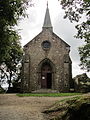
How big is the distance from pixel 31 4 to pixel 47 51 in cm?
2363

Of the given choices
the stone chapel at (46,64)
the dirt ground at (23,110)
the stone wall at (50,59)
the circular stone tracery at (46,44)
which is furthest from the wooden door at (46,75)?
the dirt ground at (23,110)

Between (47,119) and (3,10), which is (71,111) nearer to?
(47,119)

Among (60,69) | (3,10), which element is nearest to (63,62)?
(60,69)

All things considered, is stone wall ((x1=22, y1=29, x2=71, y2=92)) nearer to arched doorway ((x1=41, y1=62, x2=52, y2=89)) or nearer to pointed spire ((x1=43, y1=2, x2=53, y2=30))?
arched doorway ((x1=41, y1=62, x2=52, y2=89))

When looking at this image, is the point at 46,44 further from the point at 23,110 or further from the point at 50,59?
the point at 23,110

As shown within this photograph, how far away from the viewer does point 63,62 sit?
33375 millimetres

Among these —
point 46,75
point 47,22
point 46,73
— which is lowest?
point 46,75

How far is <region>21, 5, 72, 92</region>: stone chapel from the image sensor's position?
3259cm

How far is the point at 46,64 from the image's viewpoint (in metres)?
34.5

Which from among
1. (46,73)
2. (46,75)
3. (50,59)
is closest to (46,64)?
(50,59)

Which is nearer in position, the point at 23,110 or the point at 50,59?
the point at 23,110

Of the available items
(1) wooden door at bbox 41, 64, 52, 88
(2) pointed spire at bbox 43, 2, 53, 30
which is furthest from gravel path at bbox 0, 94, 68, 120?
(2) pointed spire at bbox 43, 2, 53, 30

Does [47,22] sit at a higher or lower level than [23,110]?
higher

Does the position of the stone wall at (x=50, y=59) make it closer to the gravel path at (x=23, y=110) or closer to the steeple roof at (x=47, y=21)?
the steeple roof at (x=47, y=21)
